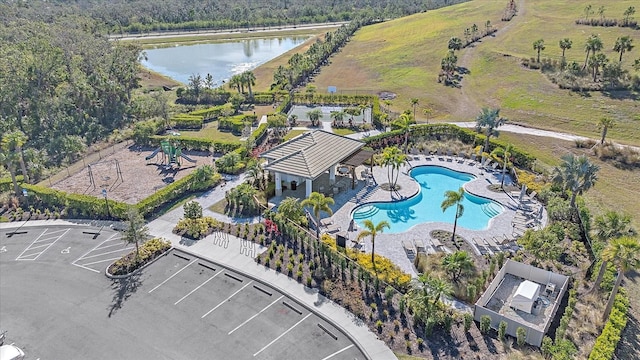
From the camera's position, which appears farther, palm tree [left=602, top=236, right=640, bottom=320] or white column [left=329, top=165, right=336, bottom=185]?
white column [left=329, top=165, right=336, bottom=185]

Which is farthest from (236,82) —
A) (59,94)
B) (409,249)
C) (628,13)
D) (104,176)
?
(628,13)

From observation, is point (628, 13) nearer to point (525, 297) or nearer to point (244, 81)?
point (244, 81)

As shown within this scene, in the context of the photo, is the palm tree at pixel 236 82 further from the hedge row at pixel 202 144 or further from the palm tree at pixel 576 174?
the palm tree at pixel 576 174

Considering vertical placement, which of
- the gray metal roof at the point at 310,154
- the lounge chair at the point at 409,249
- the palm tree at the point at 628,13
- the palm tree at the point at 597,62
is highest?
the palm tree at the point at 628,13

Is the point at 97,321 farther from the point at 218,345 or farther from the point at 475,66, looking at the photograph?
the point at 475,66

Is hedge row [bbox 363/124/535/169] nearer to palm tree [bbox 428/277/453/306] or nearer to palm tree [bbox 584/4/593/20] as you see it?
palm tree [bbox 428/277/453/306]

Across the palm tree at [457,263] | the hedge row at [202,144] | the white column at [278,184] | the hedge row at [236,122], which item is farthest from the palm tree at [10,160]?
the palm tree at [457,263]

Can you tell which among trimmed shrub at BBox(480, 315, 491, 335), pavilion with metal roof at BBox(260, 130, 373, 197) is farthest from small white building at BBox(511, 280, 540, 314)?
pavilion with metal roof at BBox(260, 130, 373, 197)
